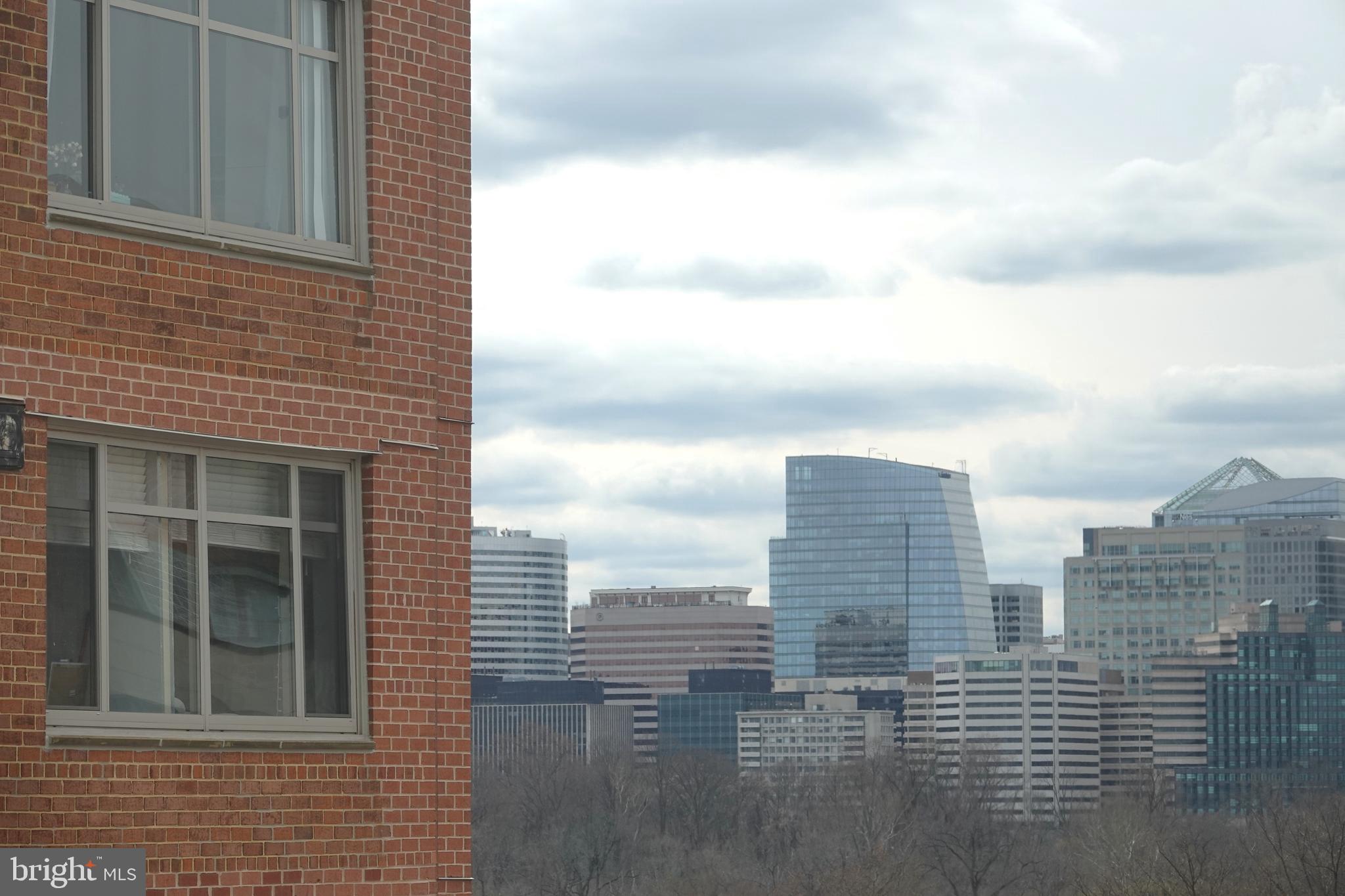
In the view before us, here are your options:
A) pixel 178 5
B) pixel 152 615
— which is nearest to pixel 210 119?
pixel 178 5

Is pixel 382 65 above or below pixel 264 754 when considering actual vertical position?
above

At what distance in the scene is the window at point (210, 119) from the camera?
38.4 feet

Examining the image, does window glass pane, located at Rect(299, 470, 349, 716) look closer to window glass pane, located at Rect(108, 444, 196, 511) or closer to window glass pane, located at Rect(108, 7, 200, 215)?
window glass pane, located at Rect(108, 444, 196, 511)

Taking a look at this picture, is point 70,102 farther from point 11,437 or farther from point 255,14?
point 11,437

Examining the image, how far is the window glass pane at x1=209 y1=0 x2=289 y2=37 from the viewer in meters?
12.3

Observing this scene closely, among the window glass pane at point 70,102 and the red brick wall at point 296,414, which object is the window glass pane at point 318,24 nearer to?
the red brick wall at point 296,414

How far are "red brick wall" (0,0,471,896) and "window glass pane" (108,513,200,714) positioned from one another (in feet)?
1.31

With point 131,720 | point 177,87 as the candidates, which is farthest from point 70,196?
point 131,720

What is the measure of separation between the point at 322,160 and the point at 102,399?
2316 mm

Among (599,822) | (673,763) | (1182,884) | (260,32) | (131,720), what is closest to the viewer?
(131,720)

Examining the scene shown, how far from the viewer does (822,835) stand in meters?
148

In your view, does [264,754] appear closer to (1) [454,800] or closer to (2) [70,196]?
(1) [454,800]

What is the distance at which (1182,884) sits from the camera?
8331 centimetres

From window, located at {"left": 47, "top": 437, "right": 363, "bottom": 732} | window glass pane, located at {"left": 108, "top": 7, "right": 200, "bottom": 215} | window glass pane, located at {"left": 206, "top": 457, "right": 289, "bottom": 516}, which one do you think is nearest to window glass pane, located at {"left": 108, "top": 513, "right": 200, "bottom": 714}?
window, located at {"left": 47, "top": 437, "right": 363, "bottom": 732}
